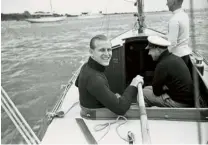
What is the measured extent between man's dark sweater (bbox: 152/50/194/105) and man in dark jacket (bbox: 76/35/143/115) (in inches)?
12.3

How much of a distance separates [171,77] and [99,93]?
73cm

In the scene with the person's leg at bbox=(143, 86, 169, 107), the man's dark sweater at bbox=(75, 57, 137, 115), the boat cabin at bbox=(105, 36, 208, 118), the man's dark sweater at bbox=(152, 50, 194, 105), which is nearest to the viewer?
the man's dark sweater at bbox=(75, 57, 137, 115)

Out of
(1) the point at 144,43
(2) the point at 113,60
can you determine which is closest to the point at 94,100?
(2) the point at 113,60

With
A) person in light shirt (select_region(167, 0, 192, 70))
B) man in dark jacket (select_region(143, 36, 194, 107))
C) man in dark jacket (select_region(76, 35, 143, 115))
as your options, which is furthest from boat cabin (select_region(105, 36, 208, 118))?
man in dark jacket (select_region(76, 35, 143, 115))

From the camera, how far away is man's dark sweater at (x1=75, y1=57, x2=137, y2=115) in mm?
2051

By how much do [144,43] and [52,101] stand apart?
3.29 m

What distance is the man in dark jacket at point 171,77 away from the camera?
92.8 inches

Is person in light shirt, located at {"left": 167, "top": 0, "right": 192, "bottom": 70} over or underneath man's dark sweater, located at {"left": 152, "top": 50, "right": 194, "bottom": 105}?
over

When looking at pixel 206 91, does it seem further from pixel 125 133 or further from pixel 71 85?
pixel 71 85

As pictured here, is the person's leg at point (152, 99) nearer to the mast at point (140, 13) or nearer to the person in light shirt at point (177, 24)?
the person in light shirt at point (177, 24)

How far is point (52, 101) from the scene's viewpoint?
6.93 m

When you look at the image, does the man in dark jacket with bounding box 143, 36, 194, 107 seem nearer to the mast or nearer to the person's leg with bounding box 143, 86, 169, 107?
the person's leg with bounding box 143, 86, 169, 107

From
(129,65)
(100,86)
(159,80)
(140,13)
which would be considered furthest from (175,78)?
(140,13)

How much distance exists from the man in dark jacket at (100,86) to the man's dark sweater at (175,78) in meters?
0.31
